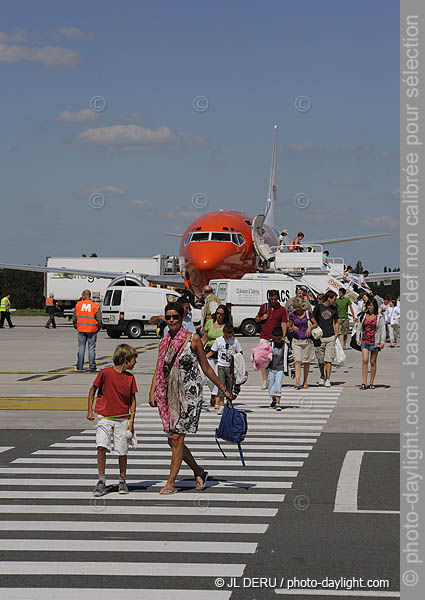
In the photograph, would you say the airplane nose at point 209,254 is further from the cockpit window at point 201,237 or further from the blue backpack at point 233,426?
the blue backpack at point 233,426

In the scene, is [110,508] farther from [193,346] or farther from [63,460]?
[63,460]

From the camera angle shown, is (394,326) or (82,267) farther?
(82,267)

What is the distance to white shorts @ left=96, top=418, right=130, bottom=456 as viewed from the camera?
8719mm

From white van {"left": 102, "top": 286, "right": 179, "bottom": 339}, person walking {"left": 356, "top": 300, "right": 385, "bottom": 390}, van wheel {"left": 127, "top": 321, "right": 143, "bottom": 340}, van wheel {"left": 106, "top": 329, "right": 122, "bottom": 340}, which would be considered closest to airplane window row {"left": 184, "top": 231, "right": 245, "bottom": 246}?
white van {"left": 102, "top": 286, "right": 179, "bottom": 339}

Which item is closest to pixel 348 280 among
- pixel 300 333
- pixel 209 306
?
pixel 300 333

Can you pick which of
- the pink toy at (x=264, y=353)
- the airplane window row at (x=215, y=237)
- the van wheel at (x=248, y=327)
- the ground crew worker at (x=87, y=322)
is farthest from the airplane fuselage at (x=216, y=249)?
the pink toy at (x=264, y=353)

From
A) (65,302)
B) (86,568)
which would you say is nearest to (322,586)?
(86,568)

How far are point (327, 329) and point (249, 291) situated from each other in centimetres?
1604

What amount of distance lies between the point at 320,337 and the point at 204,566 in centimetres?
1258

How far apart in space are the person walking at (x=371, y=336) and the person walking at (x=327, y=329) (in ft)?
2.53

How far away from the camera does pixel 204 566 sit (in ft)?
20.8

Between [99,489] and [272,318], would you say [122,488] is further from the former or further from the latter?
[272,318]

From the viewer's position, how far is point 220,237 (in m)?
37.9

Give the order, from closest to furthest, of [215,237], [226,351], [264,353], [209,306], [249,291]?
[226,351] < [264,353] < [209,306] < [249,291] < [215,237]
